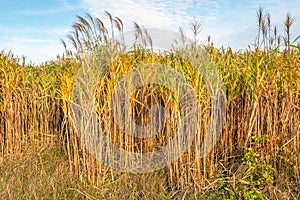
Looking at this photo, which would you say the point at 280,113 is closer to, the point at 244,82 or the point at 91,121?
the point at 244,82

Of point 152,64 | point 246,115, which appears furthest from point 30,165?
point 246,115

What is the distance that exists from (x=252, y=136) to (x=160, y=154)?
80cm

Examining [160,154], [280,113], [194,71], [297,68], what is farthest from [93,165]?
[297,68]

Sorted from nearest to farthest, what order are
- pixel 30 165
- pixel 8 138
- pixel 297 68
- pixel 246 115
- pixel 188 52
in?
pixel 297 68 < pixel 246 115 < pixel 188 52 < pixel 30 165 < pixel 8 138

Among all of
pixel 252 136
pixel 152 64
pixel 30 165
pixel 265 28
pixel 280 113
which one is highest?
pixel 265 28

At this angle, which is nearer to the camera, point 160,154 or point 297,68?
point 297,68

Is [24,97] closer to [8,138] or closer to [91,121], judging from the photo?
[8,138]

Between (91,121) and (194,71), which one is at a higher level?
(194,71)

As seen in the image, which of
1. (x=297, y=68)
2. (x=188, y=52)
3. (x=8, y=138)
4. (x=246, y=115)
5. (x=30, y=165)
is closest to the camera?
(x=297, y=68)

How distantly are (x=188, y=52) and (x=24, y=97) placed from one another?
1.97 metres

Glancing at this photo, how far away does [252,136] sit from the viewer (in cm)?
260

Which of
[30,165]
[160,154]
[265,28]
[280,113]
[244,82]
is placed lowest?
[30,165]

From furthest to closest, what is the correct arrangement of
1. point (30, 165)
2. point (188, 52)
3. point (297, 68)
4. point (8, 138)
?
point (8, 138) → point (30, 165) → point (188, 52) → point (297, 68)

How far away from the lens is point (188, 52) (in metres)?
2.94
